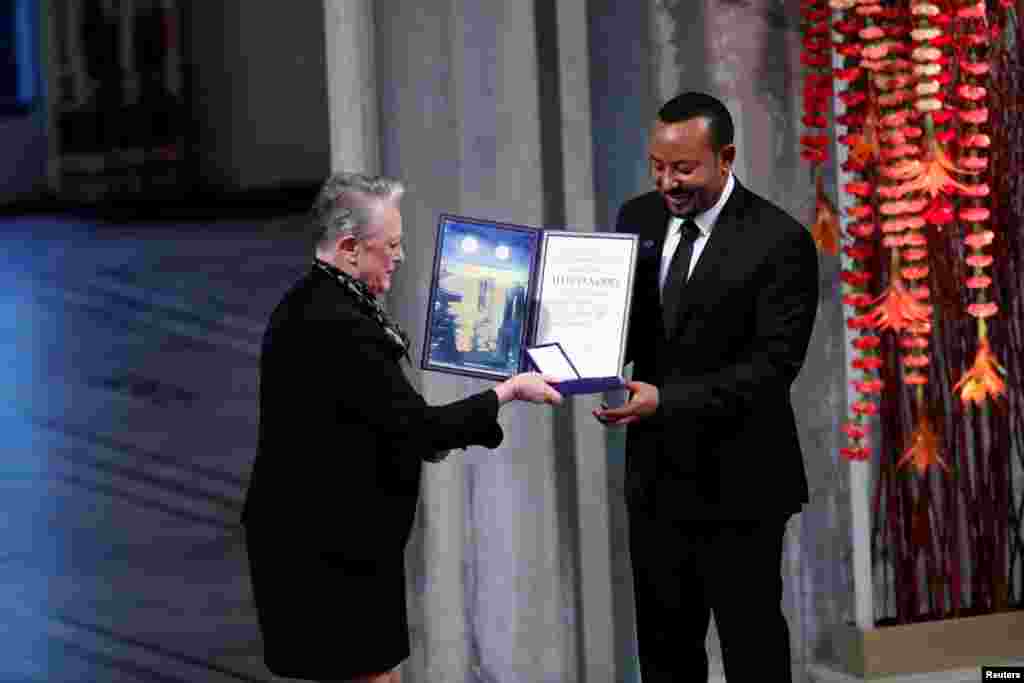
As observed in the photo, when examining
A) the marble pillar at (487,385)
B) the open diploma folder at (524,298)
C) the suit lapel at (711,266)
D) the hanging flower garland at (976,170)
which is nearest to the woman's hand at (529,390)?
the open diploma folder at (524,298)

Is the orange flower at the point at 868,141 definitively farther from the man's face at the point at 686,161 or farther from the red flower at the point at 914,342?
the man's face at the point at 686,161

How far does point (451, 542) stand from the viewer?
424cm

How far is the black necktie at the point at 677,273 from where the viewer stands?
338 centimetres

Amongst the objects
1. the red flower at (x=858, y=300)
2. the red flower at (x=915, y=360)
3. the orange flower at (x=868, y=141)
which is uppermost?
the orange flower at (x=868, y=141)

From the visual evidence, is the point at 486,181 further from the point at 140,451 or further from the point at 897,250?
the point at 140,451

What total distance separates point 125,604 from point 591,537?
161 cm

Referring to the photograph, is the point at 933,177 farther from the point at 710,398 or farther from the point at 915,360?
the point at 710,398

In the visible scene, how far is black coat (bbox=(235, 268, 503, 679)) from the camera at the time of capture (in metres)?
3.03

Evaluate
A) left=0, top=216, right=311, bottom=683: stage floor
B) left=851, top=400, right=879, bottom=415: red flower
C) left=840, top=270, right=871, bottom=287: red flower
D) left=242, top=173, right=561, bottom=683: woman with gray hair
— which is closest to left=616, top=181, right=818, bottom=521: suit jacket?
left=242, top=173, right=561, bottom=683: woman with gray hair

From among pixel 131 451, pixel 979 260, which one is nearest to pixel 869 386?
pixel 979 260

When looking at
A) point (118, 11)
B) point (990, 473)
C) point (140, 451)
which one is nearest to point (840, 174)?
point (990, 473)

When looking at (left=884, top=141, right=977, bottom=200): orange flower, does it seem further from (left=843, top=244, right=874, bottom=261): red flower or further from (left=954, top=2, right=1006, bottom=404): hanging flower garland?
(left=843, top=244, right=874, bottom=261): red flower

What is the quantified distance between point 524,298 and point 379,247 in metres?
0.39

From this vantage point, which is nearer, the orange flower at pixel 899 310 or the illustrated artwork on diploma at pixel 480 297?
the illustrated artwork on diploma at pixel 480 297
